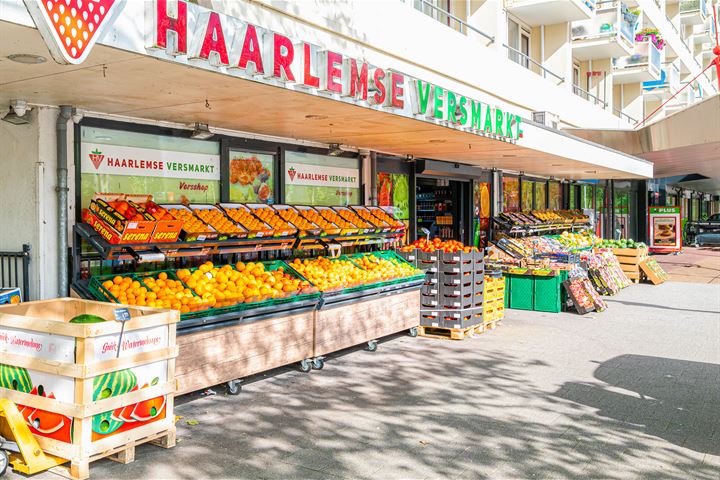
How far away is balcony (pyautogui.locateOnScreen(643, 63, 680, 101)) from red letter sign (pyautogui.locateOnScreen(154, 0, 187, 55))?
3018cm

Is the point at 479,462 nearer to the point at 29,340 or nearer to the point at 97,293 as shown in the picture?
the point at 29,340

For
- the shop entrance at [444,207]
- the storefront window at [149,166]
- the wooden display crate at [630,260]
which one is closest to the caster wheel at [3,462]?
the storefront window at [149,166]

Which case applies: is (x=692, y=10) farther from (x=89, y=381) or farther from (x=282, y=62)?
(x=89, y=381)

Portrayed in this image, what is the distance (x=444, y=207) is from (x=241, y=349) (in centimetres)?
964

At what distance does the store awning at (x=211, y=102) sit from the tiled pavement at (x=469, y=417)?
3026 millimetres

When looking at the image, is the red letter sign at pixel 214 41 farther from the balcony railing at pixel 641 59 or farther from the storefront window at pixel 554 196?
the balcony railing at pixel 641 59

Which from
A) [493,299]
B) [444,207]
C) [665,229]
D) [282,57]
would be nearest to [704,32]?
[665,229]

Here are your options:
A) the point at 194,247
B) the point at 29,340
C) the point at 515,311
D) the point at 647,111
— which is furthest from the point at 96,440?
the point at 647,111

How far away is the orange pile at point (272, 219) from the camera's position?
27.7 feet

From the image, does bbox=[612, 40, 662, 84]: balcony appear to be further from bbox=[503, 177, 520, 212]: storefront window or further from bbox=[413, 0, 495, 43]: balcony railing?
bbox=[413, 0, 495, 43]: balcony railing

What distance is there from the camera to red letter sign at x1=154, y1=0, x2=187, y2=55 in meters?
4.59

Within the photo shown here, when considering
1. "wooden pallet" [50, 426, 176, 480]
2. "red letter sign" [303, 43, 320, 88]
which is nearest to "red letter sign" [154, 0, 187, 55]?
"red letter sign" [303, 43, 320, 88]

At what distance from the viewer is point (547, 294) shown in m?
12.5

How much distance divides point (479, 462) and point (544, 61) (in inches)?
738
